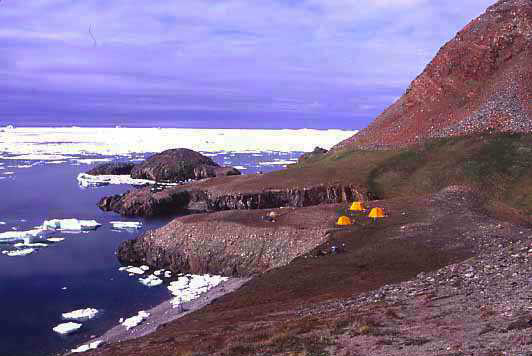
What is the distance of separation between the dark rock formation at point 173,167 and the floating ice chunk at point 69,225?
34862mm

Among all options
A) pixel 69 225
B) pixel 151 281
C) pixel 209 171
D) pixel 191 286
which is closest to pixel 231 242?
pixel 191 286

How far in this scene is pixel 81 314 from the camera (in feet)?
97.8

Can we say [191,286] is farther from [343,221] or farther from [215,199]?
[215,199]

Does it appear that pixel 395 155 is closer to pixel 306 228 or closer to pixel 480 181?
pixel 480 181

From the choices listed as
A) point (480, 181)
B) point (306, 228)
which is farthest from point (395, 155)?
point (306, 228)

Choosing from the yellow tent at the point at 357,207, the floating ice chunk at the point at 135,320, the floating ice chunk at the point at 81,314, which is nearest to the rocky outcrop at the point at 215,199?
the yellow tent at the point at 357,207

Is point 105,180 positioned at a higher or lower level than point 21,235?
higher

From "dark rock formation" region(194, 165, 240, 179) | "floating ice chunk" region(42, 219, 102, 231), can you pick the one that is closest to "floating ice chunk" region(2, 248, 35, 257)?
"floating ice chunk" region(42, 219, 102, 231)

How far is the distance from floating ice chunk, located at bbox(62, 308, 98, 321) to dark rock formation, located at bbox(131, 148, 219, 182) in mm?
56639

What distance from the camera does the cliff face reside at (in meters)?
61.2

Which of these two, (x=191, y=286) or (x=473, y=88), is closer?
(x=191, y=286)

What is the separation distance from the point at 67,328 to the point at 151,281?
8.43m

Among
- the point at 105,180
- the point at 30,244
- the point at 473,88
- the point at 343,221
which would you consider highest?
the point at 473,88

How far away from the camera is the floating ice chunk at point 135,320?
28.2 meters
